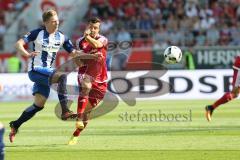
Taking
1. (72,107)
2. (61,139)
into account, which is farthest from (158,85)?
(61,139)

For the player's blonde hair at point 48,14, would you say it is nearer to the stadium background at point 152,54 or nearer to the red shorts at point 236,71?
the stadium background at point 152,54

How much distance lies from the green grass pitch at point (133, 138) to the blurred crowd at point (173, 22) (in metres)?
10.7

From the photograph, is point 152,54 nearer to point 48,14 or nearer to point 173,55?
point 173,55

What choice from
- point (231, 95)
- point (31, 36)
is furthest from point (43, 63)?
point (231, 95)

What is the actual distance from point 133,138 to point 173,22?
18135 mm

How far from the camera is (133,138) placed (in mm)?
13398

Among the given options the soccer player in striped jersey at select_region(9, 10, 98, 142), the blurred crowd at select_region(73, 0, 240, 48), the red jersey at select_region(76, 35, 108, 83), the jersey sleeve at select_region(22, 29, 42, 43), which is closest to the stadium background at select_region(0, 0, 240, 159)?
the blurred crowd at select_region(73, 0, 240, 48)

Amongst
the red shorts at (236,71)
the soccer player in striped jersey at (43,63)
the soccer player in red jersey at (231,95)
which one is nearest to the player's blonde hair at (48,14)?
the soccer player in striped jersey at (43,63)

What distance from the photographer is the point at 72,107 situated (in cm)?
2180

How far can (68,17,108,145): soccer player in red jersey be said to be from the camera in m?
12.9

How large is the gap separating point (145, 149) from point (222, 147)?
1.23m

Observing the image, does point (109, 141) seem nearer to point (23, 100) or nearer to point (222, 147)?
point (222, 147)

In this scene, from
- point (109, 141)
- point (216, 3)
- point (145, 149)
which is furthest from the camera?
point (216, 3)

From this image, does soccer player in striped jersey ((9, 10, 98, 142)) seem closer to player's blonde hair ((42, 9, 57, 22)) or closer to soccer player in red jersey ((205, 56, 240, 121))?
player's blonde hair ((42, 9, 57, 22))
